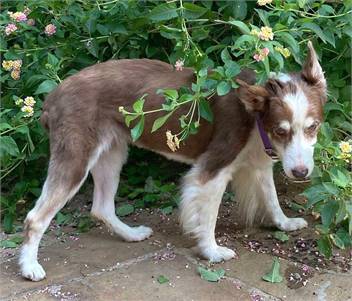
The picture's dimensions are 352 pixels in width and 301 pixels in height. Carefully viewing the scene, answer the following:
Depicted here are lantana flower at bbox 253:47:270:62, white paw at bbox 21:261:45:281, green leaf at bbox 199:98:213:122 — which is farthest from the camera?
white paw at bbox 21:261:45:281

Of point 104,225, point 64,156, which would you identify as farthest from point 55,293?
point 104,225

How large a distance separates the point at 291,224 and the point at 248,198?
351 millimetres

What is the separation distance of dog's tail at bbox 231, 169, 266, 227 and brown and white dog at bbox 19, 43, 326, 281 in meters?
0.14

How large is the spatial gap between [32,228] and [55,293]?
0.49m

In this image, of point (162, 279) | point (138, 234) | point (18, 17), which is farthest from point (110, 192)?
point (18, 17)

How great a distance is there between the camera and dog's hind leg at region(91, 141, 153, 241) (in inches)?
190

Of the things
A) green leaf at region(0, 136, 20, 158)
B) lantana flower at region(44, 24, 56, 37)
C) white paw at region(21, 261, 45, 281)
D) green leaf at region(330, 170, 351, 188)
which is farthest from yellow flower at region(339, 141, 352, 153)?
lantana flower at region(44, 24, 56, 37)

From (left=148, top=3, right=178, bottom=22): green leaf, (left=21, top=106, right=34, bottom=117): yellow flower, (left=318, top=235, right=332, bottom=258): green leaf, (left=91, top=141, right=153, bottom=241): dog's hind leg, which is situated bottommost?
(left=91, top=141, right=153, bottom=241): dog's hind leg

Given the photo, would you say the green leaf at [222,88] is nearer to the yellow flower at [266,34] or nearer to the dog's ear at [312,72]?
the yellow flower at [266,34]

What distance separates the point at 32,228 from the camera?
432 centimetres

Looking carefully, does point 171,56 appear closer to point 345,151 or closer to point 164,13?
point 164,13

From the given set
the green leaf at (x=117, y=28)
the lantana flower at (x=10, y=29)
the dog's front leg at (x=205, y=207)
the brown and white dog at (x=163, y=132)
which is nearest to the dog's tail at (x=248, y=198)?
the brown and white dog at (x=163, y=132)

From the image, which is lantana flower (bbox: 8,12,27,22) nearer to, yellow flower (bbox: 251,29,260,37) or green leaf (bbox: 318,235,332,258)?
yellow flower (bbox: 251,29,260,37)

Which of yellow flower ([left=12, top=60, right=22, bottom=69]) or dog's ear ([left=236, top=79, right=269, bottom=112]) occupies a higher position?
dog's ear ([left=236, top=79, right=269, bottom=112])
